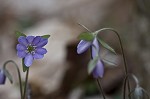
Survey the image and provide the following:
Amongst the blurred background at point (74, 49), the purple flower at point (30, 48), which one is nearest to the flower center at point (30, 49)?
the purple flower at point (30, 48)

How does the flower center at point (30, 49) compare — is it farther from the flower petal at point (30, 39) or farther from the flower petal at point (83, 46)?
the flower petal at point (83, 46)

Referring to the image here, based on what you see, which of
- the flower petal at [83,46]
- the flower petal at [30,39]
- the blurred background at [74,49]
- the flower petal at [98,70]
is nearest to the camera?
the flower petal at [98,70]

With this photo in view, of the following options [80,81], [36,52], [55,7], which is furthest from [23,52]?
[55,7]

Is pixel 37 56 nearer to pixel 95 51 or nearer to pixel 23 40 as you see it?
pixel 23 40

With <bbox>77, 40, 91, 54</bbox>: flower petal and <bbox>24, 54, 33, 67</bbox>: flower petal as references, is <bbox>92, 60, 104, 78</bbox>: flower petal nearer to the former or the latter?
<bbox>77, 40, 91, 54</bbox>: flower petal

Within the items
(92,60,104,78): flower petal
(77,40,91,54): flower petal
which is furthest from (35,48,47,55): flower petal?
(92,60,104,78): flower petal

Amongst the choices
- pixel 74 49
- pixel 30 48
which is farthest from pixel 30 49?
pixel 74 49

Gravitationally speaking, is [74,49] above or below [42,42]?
below
